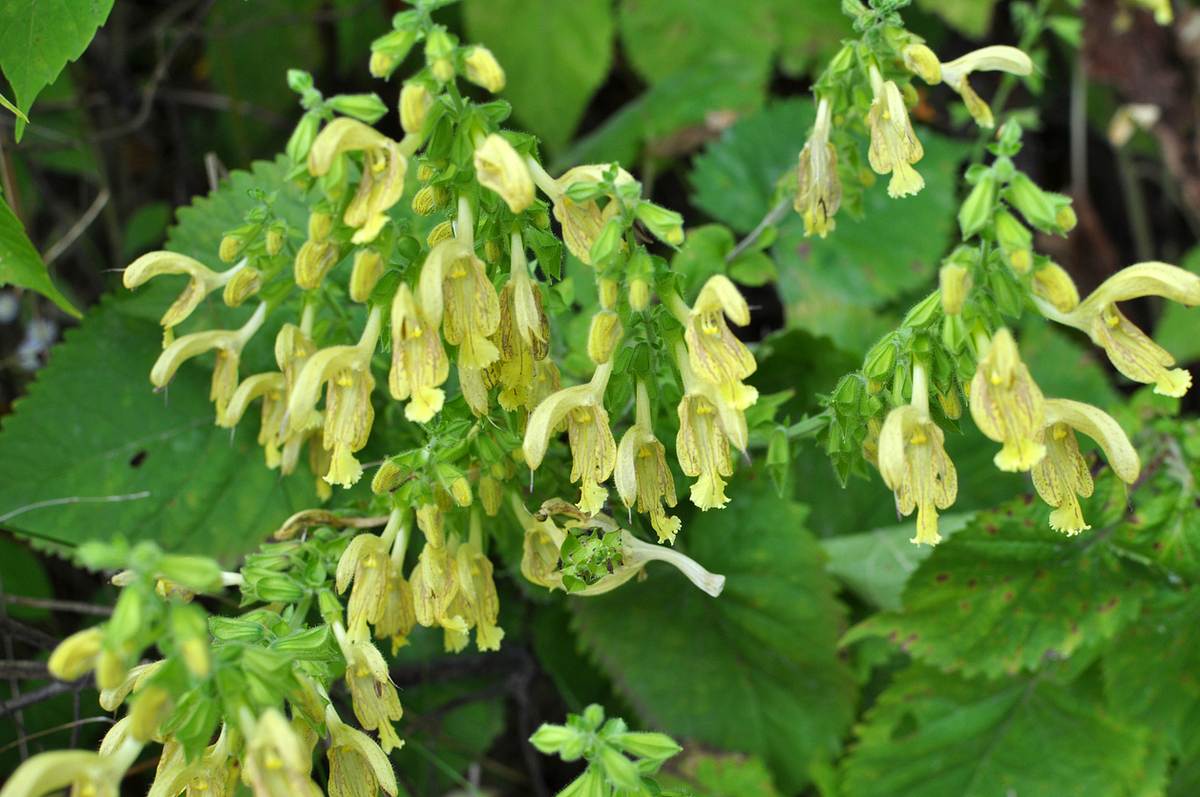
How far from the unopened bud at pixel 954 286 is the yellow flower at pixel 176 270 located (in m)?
0.86

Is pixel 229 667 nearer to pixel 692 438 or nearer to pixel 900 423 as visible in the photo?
pixel 692 438

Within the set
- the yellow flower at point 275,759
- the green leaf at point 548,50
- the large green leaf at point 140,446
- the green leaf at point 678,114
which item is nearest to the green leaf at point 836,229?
the green leaf at point 678,114

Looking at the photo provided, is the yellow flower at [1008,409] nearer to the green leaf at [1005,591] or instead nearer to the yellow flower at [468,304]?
the yellow flower at [468,304]

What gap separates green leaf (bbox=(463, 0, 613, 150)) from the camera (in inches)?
110

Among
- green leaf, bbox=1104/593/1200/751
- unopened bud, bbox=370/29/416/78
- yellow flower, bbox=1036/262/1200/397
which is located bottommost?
green leaf, bbox=1104/593/1200/751

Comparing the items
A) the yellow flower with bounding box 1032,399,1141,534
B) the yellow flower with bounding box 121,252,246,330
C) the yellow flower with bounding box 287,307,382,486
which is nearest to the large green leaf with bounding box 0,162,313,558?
the yellow flower with bounding box 121,252,246,330

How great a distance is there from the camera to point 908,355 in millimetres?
1204

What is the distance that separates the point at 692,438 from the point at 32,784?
2.28ft

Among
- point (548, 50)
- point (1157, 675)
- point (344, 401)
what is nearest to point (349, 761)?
point (344, 401)

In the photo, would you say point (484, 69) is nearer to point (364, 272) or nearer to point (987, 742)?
point (364, 272)

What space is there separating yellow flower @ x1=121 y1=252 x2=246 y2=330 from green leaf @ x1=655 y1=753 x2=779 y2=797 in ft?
3.33

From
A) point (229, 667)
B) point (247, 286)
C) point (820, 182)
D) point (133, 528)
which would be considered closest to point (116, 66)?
point (133, 528)

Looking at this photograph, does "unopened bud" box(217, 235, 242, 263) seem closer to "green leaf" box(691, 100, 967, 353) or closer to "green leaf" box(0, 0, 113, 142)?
"green leaf" box(0, 0, 113, 142)

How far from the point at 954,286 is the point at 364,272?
568mm
